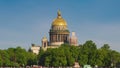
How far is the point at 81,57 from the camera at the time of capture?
18462 cm

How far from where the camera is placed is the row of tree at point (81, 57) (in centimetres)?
18038

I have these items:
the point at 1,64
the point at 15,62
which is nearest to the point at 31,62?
the point at 15,62

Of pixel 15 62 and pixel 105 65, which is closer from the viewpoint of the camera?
pixel 105 65

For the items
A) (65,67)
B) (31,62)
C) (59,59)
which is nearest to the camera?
(65,67)

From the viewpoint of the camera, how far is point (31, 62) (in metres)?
200

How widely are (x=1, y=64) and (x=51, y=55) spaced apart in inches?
600

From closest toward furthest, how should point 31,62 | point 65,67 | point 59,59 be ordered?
point 65,67 < point 59,59 < point 31,62

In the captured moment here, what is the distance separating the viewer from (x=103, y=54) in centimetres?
18238

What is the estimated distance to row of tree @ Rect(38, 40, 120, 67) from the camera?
592 feet

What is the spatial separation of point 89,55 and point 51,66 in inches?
413

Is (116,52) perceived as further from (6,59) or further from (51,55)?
(6,59)

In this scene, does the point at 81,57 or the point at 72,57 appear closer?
the point at 81,57

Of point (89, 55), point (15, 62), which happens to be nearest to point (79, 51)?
point (89, 55)

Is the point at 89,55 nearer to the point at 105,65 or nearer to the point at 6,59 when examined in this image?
the point at 105,65
